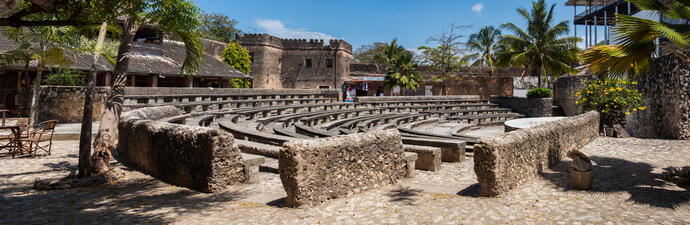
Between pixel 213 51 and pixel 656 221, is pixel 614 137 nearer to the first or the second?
pixel 656 221

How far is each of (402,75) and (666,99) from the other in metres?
20.2

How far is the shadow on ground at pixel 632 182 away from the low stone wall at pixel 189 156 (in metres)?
4.97

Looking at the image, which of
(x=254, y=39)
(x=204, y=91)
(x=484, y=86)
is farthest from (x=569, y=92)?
(x=254, y=39)

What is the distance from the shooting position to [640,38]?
5957 millimetres

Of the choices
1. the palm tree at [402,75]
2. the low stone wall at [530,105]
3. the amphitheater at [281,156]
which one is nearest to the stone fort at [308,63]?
the palm tree at [402,75]

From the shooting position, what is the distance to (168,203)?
4.81 metres

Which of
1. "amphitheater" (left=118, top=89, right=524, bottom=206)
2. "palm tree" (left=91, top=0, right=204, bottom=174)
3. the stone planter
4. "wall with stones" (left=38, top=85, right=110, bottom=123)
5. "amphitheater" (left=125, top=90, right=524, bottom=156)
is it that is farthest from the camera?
"wall with stones" (left=38, top=85, right=110, bottom=123)

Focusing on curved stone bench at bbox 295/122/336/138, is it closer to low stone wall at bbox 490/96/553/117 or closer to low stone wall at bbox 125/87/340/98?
low stone wall at bbox 125/87/340/98

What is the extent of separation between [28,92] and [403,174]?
17.5 metres

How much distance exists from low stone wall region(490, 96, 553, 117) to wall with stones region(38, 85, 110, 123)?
22.4m

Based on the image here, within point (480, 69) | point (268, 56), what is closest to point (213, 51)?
point (268, 56)

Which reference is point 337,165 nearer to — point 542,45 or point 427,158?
point 427,158

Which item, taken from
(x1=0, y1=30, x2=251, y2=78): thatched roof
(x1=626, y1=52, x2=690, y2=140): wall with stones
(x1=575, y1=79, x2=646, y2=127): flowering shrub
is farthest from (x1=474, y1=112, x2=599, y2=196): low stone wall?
(x1=0, y1=30, x2=251, y2=78): thatched roof

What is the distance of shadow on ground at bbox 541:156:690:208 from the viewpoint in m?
4.92
